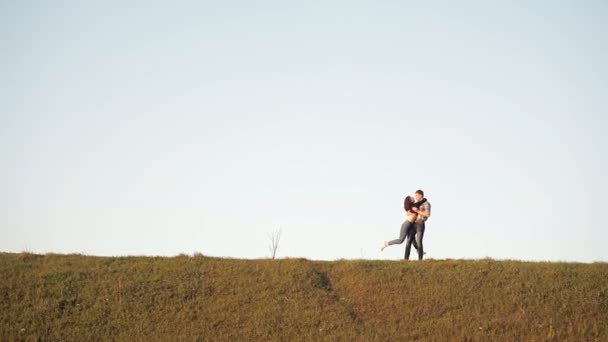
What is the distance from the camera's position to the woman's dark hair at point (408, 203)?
84.0 feet

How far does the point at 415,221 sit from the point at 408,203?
0.65 meters

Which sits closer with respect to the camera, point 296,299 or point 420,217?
point 296,299

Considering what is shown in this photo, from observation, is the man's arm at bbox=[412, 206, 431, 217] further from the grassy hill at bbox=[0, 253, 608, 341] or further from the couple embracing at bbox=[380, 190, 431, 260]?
the grassy hill at bbox=[0, 253, 608, 341]

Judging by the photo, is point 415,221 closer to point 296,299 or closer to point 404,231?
point 404,231

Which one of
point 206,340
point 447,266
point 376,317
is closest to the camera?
point 206,340

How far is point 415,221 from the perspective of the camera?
25.6 metres

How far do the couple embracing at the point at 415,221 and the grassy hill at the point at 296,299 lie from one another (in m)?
→ 0.85

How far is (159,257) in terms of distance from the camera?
25.7m

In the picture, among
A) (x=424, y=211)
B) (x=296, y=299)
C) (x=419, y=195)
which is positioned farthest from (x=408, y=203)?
(x=296, y=299)

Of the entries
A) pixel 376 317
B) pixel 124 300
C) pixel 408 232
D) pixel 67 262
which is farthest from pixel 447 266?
pixel 67 262

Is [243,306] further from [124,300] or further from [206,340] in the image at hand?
[124,300]

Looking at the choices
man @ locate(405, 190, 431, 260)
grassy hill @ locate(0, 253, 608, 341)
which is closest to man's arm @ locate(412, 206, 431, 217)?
man @ locate(405, 190, 431, 260)

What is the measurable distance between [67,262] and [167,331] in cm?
606

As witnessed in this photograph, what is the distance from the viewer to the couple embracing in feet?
83.6
